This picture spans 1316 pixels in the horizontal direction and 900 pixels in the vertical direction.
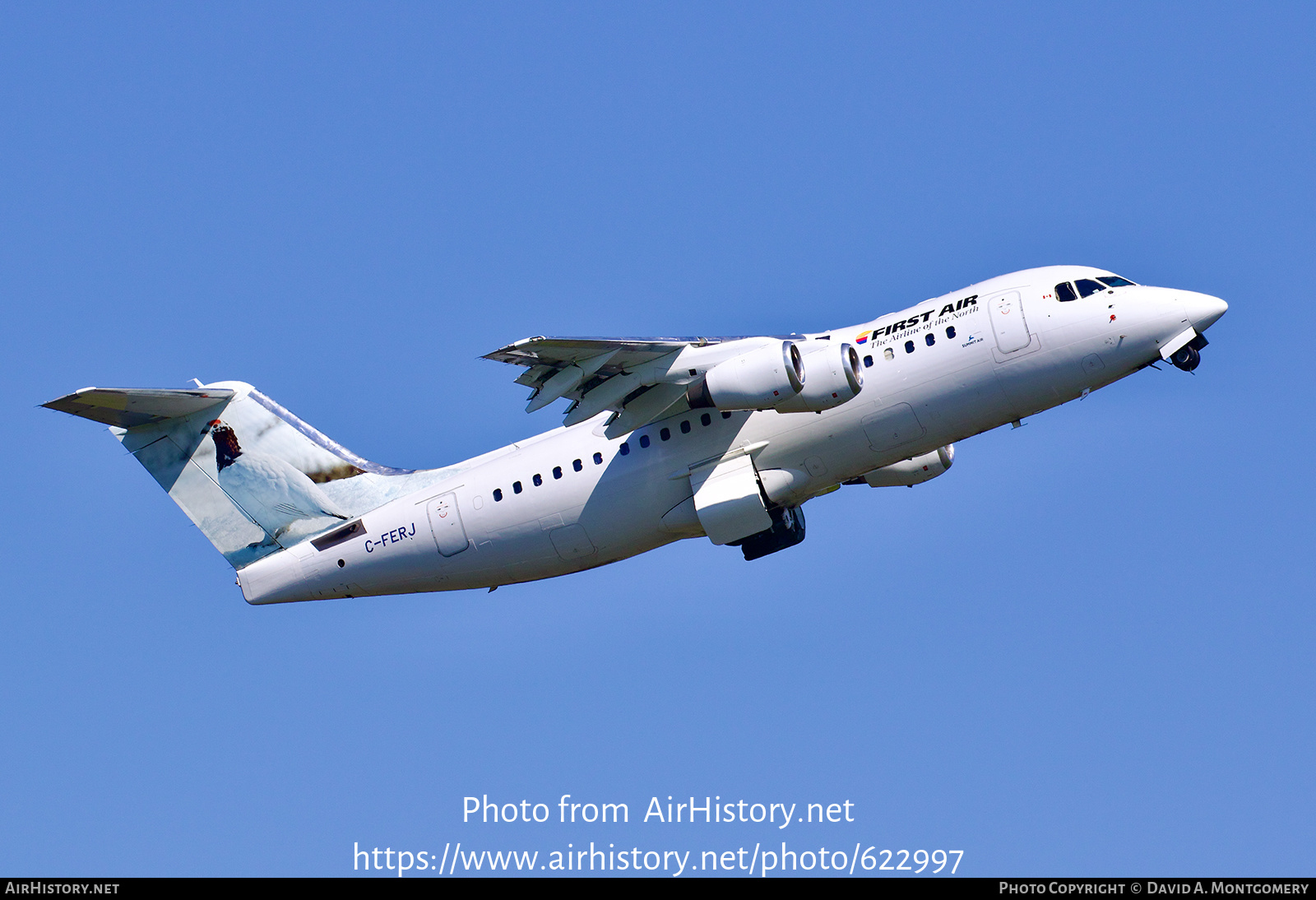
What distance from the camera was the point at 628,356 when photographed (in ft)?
68.1

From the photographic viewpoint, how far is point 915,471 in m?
23.9

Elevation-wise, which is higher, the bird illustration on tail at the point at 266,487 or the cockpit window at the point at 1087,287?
the cockpit window at the point at 1087,287

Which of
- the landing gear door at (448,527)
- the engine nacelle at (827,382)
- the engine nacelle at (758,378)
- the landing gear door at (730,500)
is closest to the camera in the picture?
the engine nacelle at (758,378)

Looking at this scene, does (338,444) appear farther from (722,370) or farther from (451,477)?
(722,370)

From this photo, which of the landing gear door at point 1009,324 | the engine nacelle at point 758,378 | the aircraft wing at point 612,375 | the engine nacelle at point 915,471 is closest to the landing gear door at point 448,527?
the aircraft wing at point 612,375

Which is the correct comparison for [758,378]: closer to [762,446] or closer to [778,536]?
[762,446]

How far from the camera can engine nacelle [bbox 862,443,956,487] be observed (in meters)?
23.8

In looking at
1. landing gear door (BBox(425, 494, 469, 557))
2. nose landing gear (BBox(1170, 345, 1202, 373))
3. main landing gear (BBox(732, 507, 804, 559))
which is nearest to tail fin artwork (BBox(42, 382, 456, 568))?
landing gear door (BBox(425, 494, 469, 557))

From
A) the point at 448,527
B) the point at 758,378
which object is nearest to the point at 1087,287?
the point at 758,378

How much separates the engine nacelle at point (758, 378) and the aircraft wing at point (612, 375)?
619 mm

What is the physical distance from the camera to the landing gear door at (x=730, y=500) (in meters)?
21.3

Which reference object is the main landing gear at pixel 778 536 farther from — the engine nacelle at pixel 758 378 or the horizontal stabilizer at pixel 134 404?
the horizontal stabilizer at pixel 134 404

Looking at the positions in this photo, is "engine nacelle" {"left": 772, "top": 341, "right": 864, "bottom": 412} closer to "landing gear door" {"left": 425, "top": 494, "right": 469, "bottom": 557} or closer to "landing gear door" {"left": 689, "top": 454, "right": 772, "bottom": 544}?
"landing gear door" {"left": 689, "top": 454, "right": 772, "bottom": 544}

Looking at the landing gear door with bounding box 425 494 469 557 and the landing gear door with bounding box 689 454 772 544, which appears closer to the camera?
the landing gear door with bounding box 689 454 772 544
